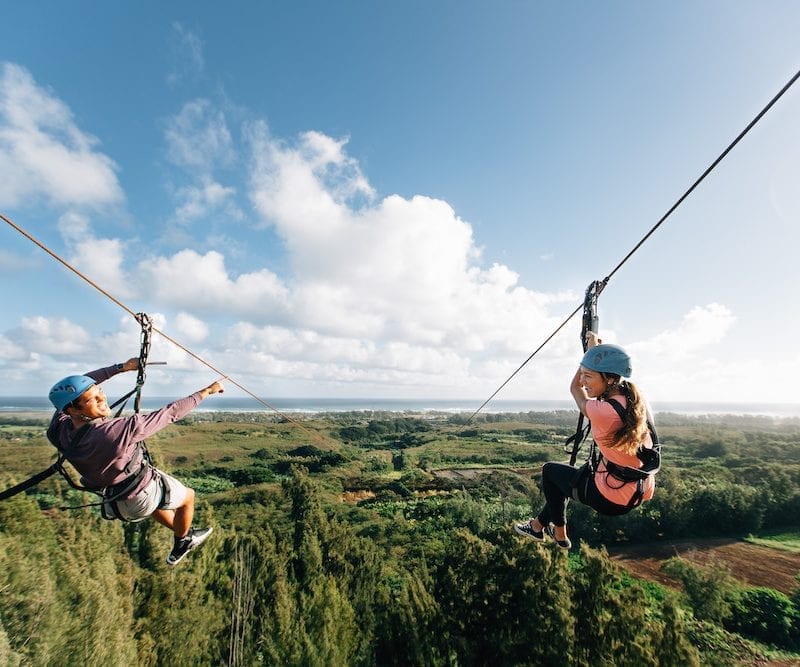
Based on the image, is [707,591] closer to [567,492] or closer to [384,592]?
[384,592]

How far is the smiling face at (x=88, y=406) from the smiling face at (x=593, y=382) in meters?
5.12

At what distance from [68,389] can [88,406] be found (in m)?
0.26

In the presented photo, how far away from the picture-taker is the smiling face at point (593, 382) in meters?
4.03

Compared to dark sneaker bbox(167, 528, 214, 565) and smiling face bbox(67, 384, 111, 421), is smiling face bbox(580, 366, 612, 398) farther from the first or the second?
dark sneaker bbox(167, 528, 214, 565)

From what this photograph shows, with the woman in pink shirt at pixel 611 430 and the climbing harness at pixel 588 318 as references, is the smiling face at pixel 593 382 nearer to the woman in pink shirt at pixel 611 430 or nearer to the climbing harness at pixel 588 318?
the woman in pink shirt at pixel 611 430

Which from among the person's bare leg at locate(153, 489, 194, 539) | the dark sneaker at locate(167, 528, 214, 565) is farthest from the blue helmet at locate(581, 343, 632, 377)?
the dark sneaker at locate(167, 528, 214, 565)

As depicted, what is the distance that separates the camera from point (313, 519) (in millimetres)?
39094

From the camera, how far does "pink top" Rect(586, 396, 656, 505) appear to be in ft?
12.3

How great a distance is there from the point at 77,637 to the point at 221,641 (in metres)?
12.5

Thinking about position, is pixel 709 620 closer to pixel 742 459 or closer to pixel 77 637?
pixel 77 637

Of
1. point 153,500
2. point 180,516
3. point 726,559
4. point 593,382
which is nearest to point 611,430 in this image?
point 593,382

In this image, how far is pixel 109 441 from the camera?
14.3 feet

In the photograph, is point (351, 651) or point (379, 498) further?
point (379, 498)

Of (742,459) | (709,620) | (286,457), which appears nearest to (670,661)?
(709,620)
